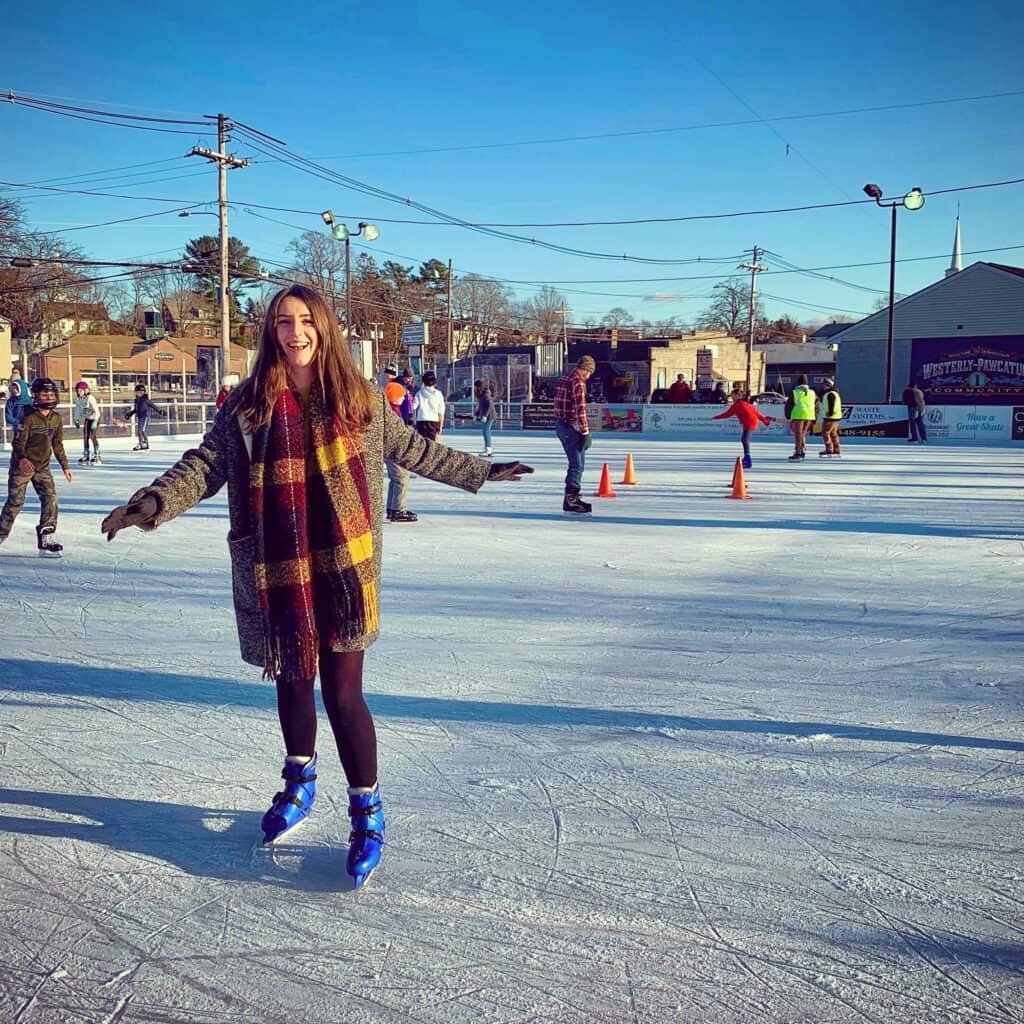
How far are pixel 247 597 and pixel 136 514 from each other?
0.38 metres

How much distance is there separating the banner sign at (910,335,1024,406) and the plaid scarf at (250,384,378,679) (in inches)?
1487

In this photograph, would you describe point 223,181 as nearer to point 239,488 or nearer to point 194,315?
point 239,488

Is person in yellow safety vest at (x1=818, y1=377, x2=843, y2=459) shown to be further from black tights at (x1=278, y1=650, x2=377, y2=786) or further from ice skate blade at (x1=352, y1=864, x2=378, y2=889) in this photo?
ice skate blade at (x1=352, y1=864, x2=378, y2=889)

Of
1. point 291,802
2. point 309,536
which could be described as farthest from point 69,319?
point 309,536

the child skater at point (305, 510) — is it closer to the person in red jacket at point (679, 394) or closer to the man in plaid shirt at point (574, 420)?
the man in plaid shirt at point (574, 420)

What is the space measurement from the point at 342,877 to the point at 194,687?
201 cm

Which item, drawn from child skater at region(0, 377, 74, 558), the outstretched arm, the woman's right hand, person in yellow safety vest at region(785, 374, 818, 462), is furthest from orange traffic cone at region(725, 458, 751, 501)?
the woman's right hand

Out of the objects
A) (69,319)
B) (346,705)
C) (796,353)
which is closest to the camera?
(346,705)

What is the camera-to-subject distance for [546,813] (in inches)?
118

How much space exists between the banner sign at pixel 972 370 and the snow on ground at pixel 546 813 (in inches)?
1317

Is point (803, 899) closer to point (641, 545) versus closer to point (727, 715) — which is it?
point (727, 715)

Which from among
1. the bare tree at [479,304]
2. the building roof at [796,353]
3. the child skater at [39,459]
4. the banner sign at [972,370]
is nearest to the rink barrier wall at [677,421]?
the banner sign at [972,370]

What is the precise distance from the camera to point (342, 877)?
260 centimetres

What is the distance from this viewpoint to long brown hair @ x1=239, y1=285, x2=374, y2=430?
99.3 inches
